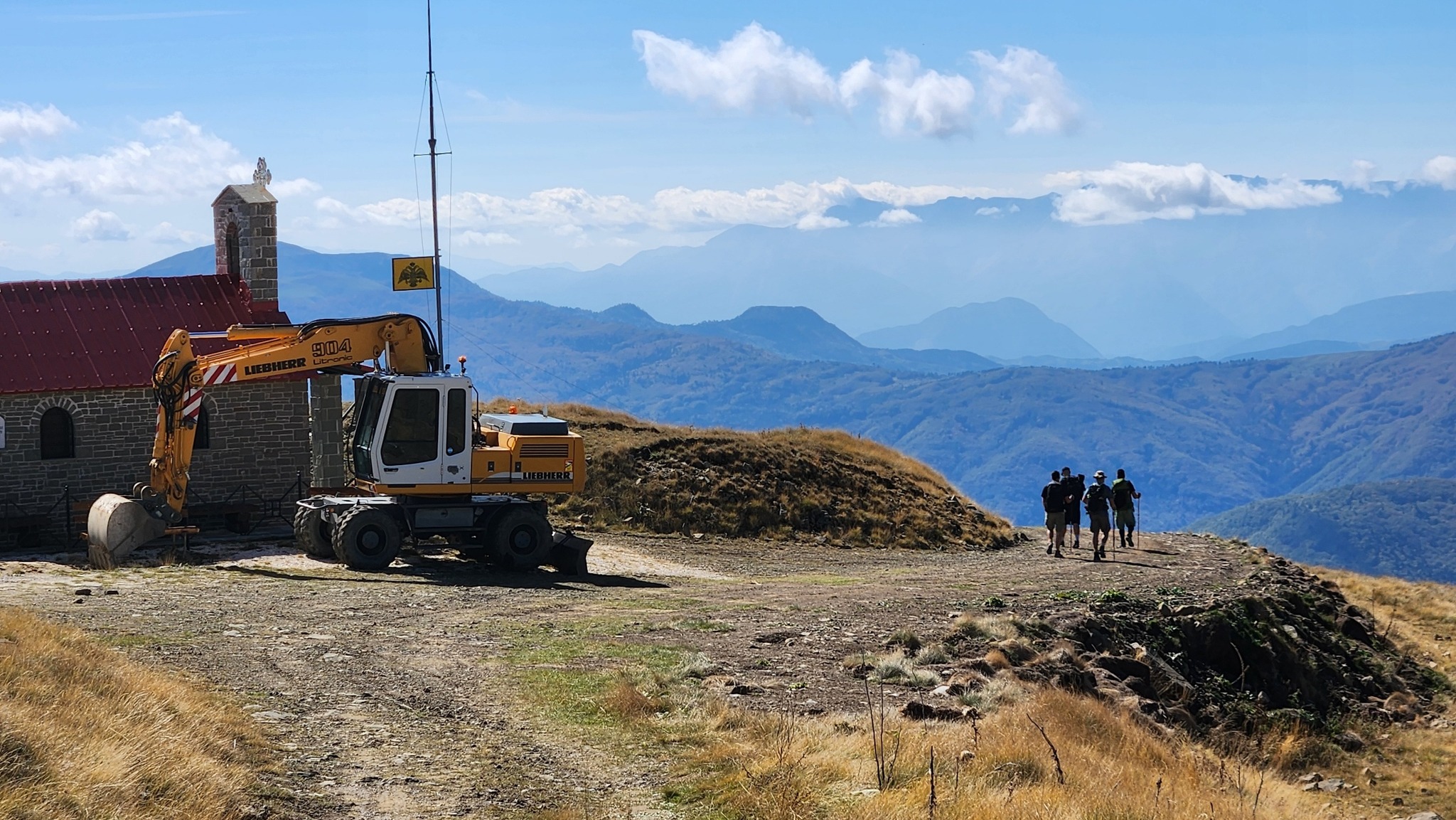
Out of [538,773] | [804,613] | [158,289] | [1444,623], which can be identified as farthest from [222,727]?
[1444,623]

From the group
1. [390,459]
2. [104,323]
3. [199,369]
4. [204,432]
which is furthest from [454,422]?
[104,323]

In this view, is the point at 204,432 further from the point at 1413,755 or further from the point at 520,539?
the point at 1413,755

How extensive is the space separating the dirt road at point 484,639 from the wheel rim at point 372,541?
1.37 ft

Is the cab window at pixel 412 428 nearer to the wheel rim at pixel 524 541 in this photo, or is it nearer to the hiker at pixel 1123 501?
the wheel rim at pixel 524 541

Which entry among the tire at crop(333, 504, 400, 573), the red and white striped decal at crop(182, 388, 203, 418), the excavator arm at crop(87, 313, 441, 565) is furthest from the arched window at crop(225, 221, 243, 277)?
the tire at crop(333, 504, 400, 573)

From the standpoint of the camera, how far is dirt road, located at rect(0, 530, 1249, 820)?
9.50m

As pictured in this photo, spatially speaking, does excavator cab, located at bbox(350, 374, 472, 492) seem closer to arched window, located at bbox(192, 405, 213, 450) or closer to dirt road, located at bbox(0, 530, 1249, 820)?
dirt road, located at bbox(0, 530, 1249, 820)

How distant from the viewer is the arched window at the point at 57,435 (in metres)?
25.2

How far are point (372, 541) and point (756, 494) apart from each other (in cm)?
1309

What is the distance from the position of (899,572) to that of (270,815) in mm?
18335

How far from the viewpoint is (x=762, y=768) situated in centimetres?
939

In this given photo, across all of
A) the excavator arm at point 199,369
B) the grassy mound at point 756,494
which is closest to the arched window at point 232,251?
the excavator arm at point 199,369

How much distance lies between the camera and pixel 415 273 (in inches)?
1017

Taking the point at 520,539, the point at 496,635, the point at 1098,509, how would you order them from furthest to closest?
the point at 1098,509, the point at 520,539, the point at 496,635
